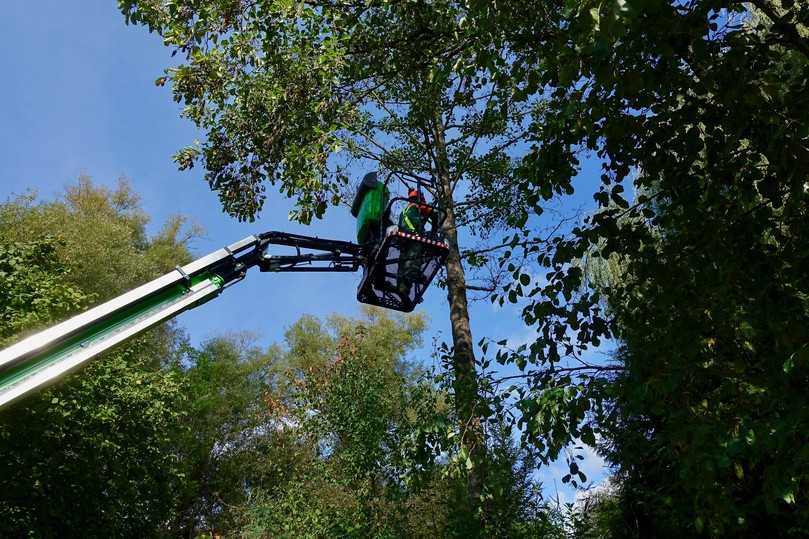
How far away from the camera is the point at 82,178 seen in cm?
2784

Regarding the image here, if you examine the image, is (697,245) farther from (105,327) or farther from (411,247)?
(105,327)

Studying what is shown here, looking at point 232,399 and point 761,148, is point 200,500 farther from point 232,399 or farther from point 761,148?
point 761,148

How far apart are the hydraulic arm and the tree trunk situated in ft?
4.59

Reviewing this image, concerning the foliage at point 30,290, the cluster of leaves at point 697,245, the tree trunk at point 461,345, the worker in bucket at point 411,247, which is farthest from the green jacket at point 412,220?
the foliage at point 30,290

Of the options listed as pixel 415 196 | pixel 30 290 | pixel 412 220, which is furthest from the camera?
pixel 30 290

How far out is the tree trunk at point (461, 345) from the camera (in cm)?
627

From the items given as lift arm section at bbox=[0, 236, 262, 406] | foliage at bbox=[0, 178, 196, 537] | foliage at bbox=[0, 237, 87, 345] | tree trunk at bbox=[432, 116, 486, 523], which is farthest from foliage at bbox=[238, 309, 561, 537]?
foliage at bbox=[0, 237, 87, 345]

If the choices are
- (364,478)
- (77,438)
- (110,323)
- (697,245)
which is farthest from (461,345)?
(77,438)

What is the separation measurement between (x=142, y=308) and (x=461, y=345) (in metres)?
5.79

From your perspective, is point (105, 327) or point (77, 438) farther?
point (77, 438)

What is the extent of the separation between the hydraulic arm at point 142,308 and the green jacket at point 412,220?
1.69ft

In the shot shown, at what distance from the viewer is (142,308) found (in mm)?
4949

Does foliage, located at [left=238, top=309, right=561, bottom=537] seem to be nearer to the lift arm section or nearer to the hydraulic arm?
the hydraulic arm

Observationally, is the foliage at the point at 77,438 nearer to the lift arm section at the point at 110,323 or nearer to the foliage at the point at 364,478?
the foliage at the point at 364,478
